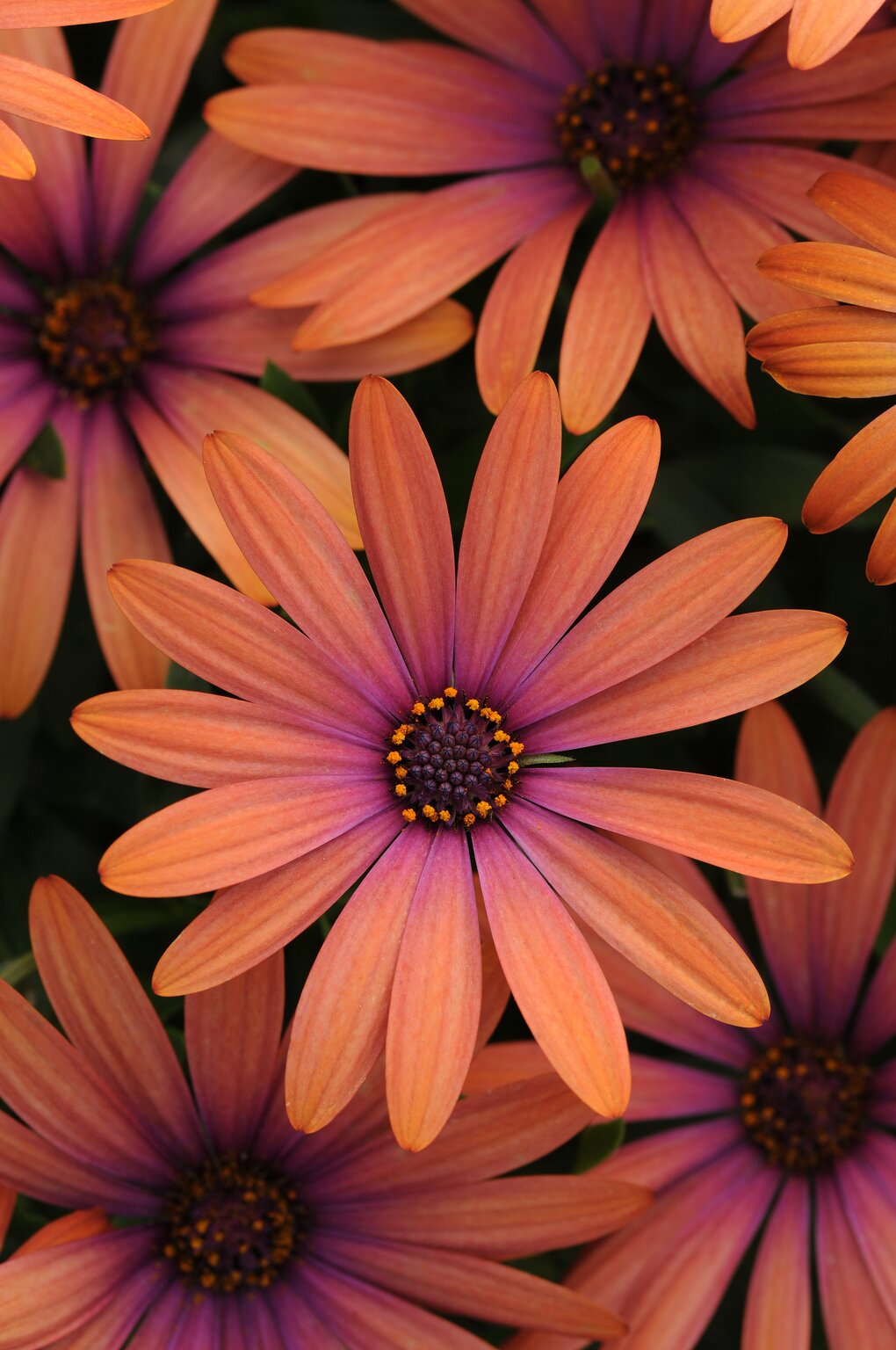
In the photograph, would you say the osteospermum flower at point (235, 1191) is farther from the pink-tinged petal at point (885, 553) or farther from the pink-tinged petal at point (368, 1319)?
the pink-tinged petal at point (885, 553)

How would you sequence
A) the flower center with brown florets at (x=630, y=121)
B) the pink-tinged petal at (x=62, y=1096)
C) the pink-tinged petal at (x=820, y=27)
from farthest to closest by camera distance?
the flower center with brown florets at (x=630, y=121) → the pink-tinged petal at (x=62, y=1096) → the pink-tinged petal at (x=820, y=27)

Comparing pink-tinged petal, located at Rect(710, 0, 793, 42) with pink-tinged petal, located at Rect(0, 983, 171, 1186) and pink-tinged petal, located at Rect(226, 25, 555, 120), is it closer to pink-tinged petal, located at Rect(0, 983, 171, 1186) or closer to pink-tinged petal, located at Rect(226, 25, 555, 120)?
pink-tinged petal, located at Rect(226, 25, 555, 120)

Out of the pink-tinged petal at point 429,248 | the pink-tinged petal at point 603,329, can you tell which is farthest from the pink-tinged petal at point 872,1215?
the pink-tinged petal at point 429,248

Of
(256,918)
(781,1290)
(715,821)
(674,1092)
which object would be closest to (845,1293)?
(781,1290)

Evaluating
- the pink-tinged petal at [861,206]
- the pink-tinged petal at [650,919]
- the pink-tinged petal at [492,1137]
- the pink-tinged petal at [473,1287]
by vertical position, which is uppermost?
the pink-tinged petal at [861,206]

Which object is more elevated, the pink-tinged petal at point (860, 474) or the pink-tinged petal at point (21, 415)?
the pink-tinged petal at point (21, 415)

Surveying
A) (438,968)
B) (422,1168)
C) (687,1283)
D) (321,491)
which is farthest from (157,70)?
(687,1283)

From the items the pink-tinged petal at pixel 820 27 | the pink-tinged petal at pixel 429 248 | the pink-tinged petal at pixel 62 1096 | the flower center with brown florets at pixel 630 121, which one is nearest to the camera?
the pink-tinged petal at pixel 820 27
